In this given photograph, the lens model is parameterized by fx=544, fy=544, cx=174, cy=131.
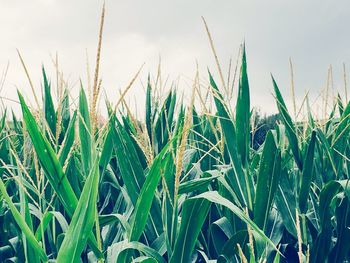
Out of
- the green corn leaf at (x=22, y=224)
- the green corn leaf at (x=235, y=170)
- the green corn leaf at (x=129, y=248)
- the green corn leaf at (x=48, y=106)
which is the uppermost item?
the green corn leaf at (x=48, y=106)

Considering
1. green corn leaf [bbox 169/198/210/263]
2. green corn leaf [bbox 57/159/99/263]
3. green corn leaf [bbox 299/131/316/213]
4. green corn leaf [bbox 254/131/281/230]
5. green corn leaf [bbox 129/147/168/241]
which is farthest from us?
green corn leaf [bbox 299/131/316/213]

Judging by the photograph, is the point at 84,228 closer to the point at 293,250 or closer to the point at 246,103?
the point at 246,103

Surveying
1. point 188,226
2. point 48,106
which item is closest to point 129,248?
point 188,226

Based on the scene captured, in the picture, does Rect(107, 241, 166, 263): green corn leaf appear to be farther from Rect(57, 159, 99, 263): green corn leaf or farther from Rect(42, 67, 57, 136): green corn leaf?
Rect(42, 67, 57, 136): green corn leaf

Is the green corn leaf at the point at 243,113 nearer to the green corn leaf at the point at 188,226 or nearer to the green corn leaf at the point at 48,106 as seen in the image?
the green corn leaf at the point at 188,226

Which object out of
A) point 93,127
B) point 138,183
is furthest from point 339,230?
point 93,127

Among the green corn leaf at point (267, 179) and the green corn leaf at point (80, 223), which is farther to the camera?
the green corn leaf at point (267, 179)

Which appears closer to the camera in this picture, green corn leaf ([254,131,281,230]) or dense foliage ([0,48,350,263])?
dense foliage ([0,48,350,263])

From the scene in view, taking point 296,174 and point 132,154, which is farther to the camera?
point 296,174

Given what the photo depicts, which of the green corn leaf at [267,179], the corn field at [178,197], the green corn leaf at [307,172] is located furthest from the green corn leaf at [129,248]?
the green corn leaf at [307,172]

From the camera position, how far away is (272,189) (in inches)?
55.4

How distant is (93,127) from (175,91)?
1.43 m

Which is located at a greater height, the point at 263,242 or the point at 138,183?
the point at 138,183

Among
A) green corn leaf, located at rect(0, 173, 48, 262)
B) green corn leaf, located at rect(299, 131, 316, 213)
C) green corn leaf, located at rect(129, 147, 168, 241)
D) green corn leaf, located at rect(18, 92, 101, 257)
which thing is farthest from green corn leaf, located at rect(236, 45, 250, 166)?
green corn leaf, located at rect(0, 173, 48, 262)
